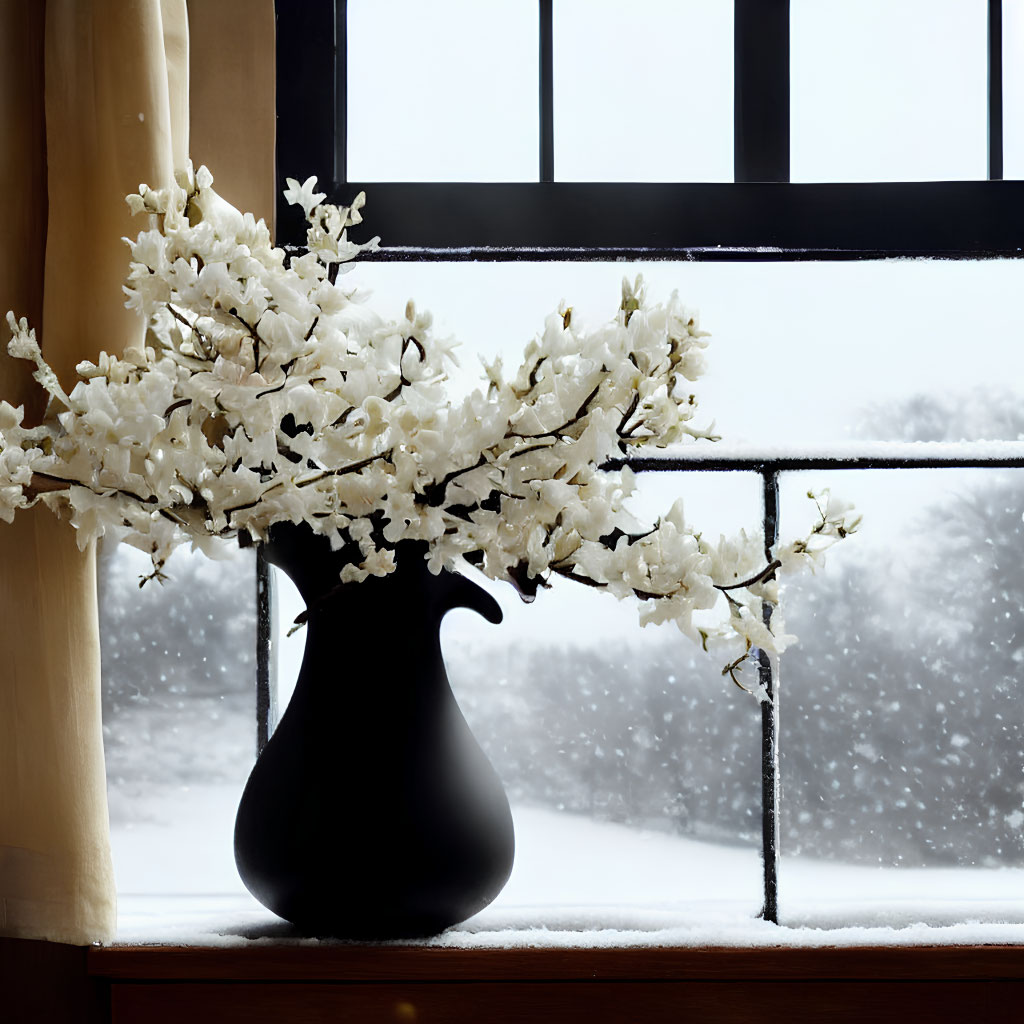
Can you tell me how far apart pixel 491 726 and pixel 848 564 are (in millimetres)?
528

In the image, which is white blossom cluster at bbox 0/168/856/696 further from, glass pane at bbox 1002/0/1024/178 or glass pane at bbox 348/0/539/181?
glass pane at bbox 1002/0/1024/178

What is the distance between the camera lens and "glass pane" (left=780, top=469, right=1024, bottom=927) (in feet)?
3.96

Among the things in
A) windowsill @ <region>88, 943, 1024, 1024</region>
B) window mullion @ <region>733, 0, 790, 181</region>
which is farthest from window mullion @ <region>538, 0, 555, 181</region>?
windowsill @ <region>88, 943, 1024, 1024</region>

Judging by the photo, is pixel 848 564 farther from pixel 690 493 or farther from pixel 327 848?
pixel 327 848

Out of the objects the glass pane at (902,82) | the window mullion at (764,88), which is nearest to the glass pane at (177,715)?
the window mullion at (764,88)

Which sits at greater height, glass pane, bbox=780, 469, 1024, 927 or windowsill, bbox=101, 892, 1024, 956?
glass pane, bbox=780, 469, 1024, 927

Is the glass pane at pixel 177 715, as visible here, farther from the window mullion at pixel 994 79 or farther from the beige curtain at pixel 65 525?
the window mullion at pixel 994 79

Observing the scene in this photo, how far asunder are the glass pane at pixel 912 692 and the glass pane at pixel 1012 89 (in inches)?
18.8

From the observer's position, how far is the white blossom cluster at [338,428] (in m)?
0.67

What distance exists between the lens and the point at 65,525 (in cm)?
93

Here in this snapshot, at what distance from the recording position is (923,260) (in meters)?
1.26

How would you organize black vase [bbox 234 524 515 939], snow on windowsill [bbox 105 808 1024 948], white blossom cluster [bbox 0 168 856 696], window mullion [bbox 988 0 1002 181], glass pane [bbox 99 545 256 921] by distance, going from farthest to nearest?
window mullion [bbox 988 0 1002 181] < glass pane [bbox 99 545 256 921] < snow on windowsill [bbox 105 808 1024 948] < black vase [bbox 234 524 515 939] < white blossom cluster [bbox 0 168 856 696]

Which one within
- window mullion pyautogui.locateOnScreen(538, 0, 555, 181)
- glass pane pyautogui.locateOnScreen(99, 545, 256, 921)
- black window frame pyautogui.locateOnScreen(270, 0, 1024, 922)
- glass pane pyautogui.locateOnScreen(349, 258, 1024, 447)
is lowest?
glass pane pyautogui.locateOnScreen(99, 545, 256, 921)

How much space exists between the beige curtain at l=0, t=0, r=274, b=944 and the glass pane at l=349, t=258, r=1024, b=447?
15.0 inches
